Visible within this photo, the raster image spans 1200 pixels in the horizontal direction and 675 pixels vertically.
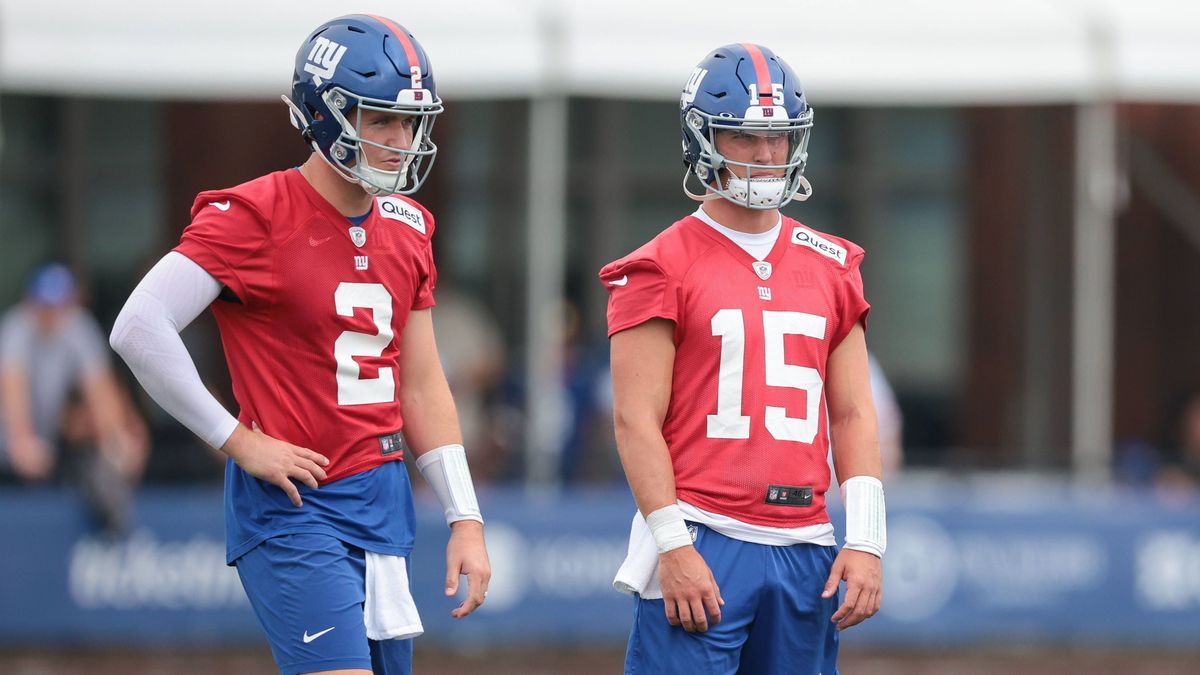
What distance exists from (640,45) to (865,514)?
697cm

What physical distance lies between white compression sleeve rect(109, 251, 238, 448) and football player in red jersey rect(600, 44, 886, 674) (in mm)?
993

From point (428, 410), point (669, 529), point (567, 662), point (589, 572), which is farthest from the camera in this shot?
point (589, 572)

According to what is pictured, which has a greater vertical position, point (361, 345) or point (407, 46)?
point (407, 46)

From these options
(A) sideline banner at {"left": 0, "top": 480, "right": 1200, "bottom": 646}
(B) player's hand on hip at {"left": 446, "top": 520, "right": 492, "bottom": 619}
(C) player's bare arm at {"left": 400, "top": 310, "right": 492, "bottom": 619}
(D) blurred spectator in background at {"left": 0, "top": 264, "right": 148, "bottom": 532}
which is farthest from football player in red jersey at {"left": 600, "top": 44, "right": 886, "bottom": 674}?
(D) blurred spectator in background at {"left": 0, "top": 264, "right": 148, "bottom": 532}

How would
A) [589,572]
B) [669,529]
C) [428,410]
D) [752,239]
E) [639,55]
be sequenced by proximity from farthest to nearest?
[639,55], [589,572], [428,410], [752,239], [669,529]

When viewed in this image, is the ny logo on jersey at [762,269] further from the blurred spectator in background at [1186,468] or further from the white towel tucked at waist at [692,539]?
the blurred spectator in background at [1186,468]

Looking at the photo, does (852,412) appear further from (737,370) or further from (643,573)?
(643,573)

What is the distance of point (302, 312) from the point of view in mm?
4438

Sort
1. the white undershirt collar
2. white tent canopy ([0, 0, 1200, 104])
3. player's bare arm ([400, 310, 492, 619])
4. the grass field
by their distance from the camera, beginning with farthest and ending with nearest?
white tent canopy ([0, 0, 1200, 104]), the grass field, player's bare arm ([400, 310, 492, 619]), the white undershirt collar

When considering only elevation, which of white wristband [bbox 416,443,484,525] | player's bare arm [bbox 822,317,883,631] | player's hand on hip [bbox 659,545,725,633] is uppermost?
player's bare arm [bbox 822,317,883,631]

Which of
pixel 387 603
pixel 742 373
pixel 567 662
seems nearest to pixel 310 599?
pixel 387 603

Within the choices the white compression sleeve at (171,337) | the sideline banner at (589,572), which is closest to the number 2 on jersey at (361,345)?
the white compression sleeve at (171,337)

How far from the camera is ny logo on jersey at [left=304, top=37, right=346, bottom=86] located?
14.5ft

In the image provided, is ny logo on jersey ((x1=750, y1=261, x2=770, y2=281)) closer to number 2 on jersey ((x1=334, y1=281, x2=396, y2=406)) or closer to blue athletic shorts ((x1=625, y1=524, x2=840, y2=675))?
blue athletic shorts ((x1=625, y1=524, x2=840, y2=675))
